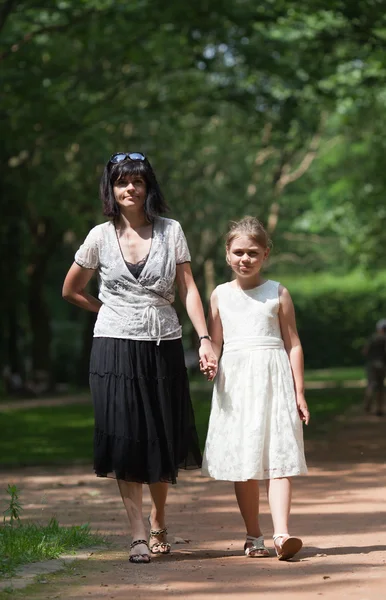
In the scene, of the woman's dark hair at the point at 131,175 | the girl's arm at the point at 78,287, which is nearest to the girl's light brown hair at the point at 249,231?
the woman's dark hair at the point at 131,175

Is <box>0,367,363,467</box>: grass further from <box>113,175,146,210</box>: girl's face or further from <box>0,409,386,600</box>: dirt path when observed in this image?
<box>113,175,146,210</box>: girl's face

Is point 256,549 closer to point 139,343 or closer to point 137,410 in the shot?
point 137,410

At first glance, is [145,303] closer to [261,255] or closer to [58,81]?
[261,255]

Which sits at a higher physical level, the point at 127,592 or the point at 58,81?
the point at 58,81

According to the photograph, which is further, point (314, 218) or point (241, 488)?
point (314, 218)

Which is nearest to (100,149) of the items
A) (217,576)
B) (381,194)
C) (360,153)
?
(381,194)

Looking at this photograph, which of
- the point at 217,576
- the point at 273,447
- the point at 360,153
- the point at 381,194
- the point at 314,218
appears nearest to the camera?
the point at 217,576

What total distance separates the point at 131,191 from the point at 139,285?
1.71 feet

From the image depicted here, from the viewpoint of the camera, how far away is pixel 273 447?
7215 mm

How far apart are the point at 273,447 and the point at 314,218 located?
Answer: 120ft

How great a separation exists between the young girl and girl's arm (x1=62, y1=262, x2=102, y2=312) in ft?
2.27

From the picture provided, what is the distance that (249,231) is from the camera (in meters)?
7.44

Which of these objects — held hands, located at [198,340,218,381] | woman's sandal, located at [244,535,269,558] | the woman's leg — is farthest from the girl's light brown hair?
woman's sandal, located at [244,535,269,558]

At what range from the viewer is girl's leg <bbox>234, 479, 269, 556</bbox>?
7.28 m
